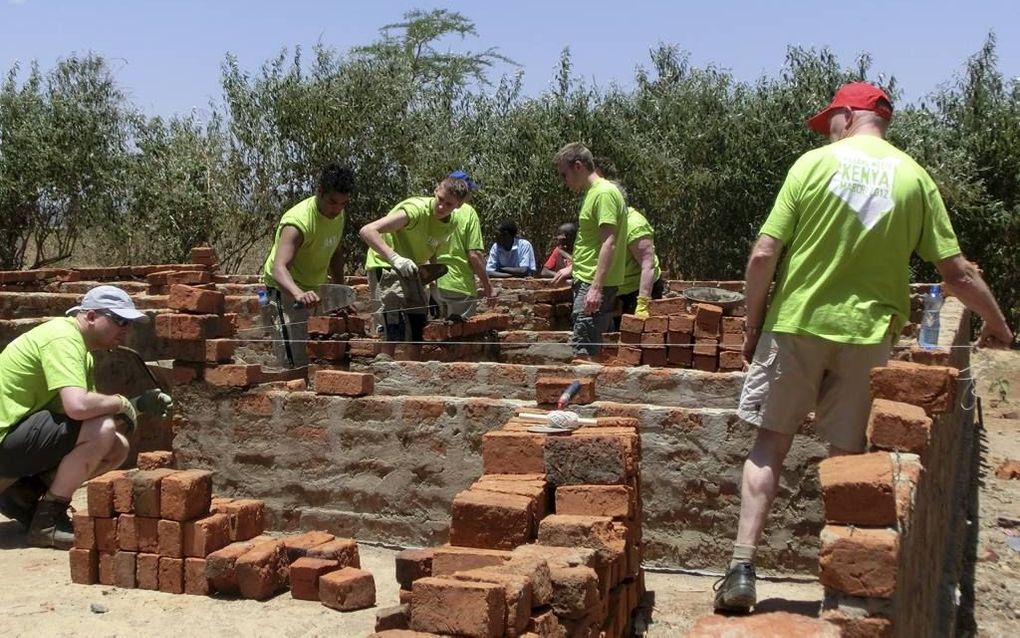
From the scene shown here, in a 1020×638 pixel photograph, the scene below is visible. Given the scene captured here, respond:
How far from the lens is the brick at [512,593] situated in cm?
308

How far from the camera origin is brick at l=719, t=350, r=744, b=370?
748 centimetres

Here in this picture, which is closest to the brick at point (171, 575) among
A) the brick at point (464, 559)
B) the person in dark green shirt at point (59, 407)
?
the person in dark green shirt at point (59, 407)

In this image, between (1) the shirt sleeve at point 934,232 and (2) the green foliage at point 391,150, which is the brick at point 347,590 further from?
(2) the green foliage at point 391,150

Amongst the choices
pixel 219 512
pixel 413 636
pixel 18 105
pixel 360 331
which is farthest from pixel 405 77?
pixel 413 636

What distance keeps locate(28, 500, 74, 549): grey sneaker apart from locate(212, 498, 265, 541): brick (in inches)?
39.1

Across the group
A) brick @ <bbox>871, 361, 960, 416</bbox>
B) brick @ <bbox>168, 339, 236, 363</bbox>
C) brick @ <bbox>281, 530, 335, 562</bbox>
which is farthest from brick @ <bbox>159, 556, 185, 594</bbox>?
brick @ <bbox>871, 361, 960, 416</bbox>

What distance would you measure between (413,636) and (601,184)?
14.6ft

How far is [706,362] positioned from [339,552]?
11.4ft

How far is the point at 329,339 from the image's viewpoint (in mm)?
7543

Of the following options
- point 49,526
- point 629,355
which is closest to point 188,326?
point 49,526

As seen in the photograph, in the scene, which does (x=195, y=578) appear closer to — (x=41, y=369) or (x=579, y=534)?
(x=41, y=369)

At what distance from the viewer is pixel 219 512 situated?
16.9 ft

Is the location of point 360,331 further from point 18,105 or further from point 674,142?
point 18,105

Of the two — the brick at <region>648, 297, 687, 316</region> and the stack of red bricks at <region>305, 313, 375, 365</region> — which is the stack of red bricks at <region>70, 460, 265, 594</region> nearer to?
the stack of red bricks at <region>305, 313, 375, 365</region>
